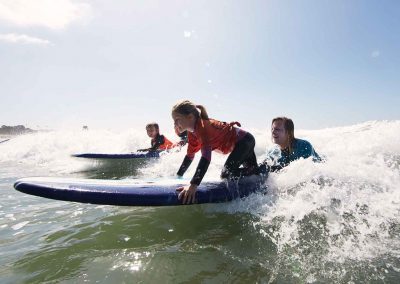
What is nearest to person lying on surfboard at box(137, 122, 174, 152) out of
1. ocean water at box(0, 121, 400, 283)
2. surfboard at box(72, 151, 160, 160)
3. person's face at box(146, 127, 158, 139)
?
person's face at box(146, 127, 158, 139)

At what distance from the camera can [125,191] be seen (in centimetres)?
404

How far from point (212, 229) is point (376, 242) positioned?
1.77 m

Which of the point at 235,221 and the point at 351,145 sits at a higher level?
the point at 351,145

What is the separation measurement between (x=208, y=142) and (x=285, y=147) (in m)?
1.85

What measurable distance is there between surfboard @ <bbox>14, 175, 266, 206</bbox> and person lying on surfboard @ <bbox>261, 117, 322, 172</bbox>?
0.95 metres

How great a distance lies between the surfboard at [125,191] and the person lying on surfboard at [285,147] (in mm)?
950

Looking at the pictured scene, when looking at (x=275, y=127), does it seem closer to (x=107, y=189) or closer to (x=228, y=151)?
(x=228, y=151)

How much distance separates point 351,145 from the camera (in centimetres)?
1290

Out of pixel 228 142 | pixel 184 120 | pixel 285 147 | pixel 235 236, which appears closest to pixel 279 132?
pixel 285 147

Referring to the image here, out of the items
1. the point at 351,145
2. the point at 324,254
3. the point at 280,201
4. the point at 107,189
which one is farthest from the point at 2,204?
the point at 351,145

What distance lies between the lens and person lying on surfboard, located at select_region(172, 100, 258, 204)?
3.92 meters

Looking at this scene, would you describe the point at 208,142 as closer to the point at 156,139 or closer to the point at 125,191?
the point at 125,191

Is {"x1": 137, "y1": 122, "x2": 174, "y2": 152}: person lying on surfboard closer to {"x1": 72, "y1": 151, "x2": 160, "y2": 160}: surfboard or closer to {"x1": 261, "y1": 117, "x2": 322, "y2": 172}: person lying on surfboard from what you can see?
{"x1": 72, "y1": 151, "x2": 160, "y2": 160}: surfboard

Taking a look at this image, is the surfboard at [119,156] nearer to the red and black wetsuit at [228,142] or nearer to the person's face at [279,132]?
the red and black wetsuit at [228,142]
